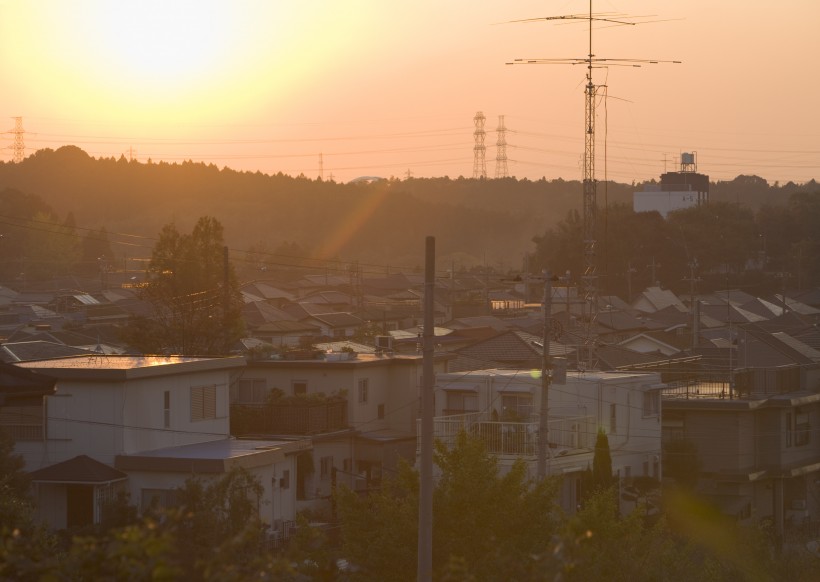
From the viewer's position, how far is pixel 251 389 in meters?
29.7

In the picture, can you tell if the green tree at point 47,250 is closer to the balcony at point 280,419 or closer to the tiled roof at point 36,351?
the tiled roof at point 36,351

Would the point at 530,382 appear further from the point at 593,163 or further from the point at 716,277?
the point at 716,277

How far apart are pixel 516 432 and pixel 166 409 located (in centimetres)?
680

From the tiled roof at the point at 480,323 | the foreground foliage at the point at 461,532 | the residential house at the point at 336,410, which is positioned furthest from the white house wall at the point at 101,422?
the tiled roof at the point at 480,323

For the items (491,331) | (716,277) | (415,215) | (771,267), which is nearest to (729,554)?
(491,331)

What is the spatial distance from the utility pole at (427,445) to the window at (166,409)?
11.1m

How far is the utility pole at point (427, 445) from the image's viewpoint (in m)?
11.6

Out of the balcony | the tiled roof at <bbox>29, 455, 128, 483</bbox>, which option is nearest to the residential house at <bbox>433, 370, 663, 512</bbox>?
the balcony

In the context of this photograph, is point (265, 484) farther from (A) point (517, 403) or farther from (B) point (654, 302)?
(B) point (654, 302)

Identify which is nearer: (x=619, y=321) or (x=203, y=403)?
(x=203, y=403)

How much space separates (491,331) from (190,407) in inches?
1013

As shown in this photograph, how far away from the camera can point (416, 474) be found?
52.7 ft

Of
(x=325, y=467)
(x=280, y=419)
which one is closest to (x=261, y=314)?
(x=280, y=419)

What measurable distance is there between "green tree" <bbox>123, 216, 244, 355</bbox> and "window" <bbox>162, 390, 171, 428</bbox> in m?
11.4
